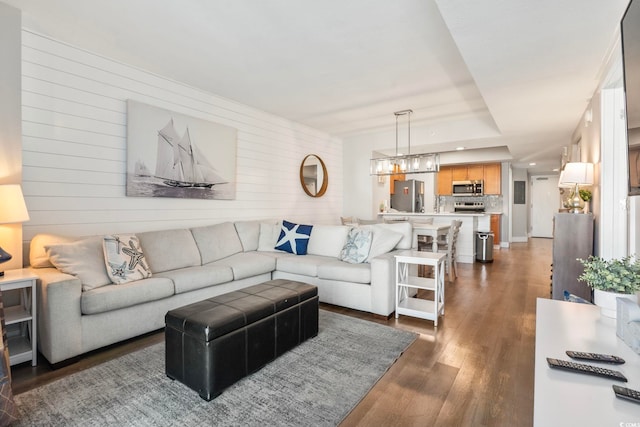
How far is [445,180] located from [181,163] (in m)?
8.05

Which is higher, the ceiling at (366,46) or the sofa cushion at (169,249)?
the ceiling at (366,46)

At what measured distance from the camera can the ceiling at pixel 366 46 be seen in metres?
2.18

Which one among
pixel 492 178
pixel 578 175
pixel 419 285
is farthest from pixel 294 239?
pixel 492 178

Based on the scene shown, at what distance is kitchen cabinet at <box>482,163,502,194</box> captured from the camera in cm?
889

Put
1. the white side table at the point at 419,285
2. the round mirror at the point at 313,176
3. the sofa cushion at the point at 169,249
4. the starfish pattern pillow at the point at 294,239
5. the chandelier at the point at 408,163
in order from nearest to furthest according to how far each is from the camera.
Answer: the white side table at the point at 419,285
the sofa cushion at the point at 169,249
the starfish pattern pillow at the point at 294,239
the chandelier at the point at 408,163
the round mirror at the point at 313,176

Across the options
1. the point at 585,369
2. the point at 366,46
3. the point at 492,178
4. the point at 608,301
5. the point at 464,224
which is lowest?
the point at 585,369

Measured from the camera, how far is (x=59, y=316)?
2.19 meters

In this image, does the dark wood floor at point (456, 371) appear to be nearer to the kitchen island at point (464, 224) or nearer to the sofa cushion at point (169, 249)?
the sofa cushion at point (169, 249)

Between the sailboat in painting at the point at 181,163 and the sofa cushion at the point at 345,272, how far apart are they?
1.92 m

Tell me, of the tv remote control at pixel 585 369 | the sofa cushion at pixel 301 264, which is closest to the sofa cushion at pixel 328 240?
the sofa cushion at pixel 301 264

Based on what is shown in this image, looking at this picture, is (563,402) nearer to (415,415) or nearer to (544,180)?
(415,415)

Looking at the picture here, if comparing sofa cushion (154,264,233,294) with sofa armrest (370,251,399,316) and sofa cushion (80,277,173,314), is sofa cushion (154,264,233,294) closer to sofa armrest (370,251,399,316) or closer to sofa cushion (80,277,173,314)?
sofa cushion (80,277,173,314)

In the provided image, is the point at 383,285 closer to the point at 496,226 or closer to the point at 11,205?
the point at 11,205

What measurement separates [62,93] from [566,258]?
5.29 meters
